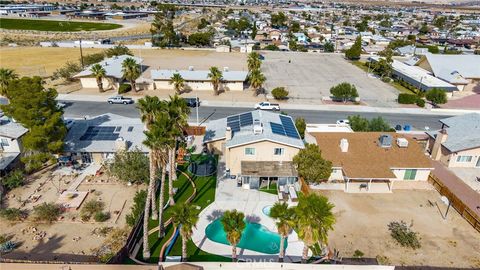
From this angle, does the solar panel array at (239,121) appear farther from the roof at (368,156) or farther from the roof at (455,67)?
the roof at (455,67)

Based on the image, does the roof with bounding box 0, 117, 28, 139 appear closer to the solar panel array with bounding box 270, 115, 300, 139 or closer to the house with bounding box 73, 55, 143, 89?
the solar panel array with bounding box 270, 115, 300, 139


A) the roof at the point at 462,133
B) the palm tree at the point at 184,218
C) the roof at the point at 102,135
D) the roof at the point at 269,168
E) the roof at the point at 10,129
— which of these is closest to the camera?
the palm tree at the point at 184,218

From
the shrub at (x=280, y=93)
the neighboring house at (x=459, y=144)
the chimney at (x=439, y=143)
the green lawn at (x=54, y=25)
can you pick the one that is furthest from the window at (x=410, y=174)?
the green lawn at (x=54, y=25)

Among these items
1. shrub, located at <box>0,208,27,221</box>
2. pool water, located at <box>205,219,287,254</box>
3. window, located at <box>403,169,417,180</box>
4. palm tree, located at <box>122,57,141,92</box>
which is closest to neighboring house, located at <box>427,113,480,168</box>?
window, located at <box>403,169,417,180</box>

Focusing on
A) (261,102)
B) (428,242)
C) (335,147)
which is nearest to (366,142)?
(335,147)

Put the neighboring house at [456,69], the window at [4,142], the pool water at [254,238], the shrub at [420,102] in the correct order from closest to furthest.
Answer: the pool water at [254,238]
the window at [4,142]
the shrub at [420,102]
the neighboring house at [456,69]

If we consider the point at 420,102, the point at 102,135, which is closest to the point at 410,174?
the point at 420,102

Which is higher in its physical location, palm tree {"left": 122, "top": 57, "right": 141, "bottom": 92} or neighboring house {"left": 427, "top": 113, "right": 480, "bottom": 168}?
palm tree {"left": 122, "top": 57, "right": 141, "bottom": 92}
